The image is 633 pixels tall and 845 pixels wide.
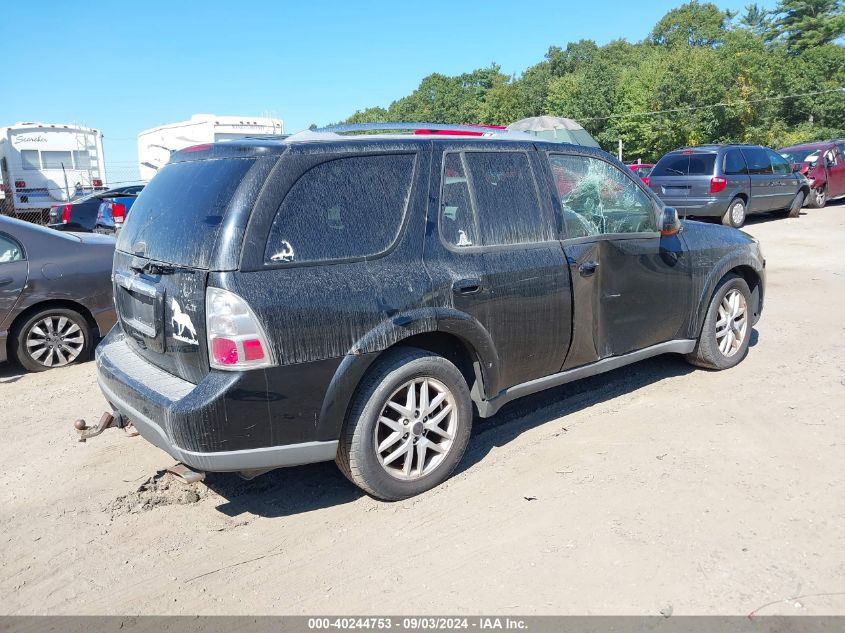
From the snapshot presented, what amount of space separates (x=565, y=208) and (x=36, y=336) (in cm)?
489

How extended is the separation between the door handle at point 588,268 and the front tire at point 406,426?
3.66ft

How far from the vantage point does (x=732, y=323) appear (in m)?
5.75

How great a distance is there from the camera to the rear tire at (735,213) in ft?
48.1

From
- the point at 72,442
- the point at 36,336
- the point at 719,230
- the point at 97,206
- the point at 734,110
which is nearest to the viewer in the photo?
the point at 72,442

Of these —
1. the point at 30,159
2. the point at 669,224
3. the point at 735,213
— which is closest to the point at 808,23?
the point at 735,213

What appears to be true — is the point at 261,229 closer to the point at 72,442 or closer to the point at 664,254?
the point at 72,442

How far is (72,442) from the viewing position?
479 centimetres

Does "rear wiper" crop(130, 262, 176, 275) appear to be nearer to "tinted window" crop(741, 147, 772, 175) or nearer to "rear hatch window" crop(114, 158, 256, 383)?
"rear hatch window" crop(114, 158, 256, 383)

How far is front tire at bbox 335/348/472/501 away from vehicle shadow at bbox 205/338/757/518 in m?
0.31

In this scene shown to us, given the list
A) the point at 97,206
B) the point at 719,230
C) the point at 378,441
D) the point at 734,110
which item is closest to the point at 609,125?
the point at 734,110

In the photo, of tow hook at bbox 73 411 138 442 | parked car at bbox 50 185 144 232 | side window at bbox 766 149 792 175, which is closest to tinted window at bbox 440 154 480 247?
tow hook at bbox 73 411 138 442

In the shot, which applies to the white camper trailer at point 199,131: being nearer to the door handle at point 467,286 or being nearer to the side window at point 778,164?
the side window at point 778,164

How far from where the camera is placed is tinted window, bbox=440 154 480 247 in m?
3.89

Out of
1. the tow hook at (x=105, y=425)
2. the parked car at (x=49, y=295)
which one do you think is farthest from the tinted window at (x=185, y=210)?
the parked car at (x=49, y=295)
